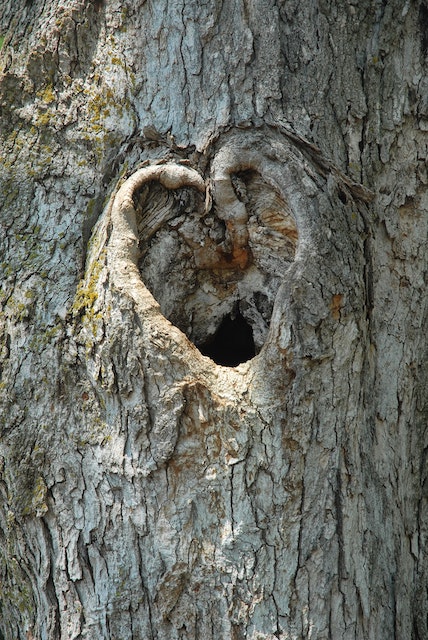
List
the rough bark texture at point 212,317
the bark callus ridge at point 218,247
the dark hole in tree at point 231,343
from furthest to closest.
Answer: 1. the dark hole in tree at point 231,343
2. the bark callus ridge at point 218,247
3. the rough bark texture at point 212,317

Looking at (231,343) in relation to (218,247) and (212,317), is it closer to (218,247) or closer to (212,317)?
(212,317)

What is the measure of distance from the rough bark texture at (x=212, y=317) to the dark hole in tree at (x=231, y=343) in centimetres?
5

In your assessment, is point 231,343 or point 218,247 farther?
point 231,343

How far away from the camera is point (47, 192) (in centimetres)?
221

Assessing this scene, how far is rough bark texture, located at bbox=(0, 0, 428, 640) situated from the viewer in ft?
6.27

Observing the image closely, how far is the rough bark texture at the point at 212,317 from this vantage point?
191 cm

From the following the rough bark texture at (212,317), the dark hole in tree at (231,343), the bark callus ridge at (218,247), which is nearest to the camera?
the rough bark texture at (212,317)

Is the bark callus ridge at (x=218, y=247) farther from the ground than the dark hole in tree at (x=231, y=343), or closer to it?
farther from the ground

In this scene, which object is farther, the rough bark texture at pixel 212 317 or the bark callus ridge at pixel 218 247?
the bark callus ridge at pixel 218 247

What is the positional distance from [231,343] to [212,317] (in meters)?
0.29

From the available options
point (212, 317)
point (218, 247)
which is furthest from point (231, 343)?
point (218, 247)

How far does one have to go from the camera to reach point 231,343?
2572 mm

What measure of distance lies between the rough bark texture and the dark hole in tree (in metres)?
0.05

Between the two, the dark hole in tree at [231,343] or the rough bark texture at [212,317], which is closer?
the rough bark texture at [212,317]
